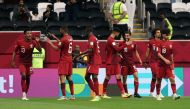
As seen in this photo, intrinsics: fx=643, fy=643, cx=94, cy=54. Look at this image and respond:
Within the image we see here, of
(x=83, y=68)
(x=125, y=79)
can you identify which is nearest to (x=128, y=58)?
(x=125, y=79)

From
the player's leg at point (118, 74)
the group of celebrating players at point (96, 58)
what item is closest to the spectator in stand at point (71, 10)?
the group of celebrating players at point (96, 58)

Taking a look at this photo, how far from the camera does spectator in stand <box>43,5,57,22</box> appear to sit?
26.0 m

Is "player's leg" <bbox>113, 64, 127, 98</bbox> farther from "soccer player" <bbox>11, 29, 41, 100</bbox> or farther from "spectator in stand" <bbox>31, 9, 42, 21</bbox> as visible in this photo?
"spectator in stand" <bbox>31, 9, 42, 21</bbox>

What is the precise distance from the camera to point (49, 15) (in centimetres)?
Answer: 2633

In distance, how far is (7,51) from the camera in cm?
2419

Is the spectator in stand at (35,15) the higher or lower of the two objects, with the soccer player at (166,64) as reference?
higher

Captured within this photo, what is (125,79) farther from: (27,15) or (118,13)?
(27,15)

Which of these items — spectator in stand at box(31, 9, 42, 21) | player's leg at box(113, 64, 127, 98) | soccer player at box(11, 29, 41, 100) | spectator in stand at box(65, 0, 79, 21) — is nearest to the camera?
soccer player at box(11, 29, 41, 100)

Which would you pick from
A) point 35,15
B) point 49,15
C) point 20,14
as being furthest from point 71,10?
point 20,14

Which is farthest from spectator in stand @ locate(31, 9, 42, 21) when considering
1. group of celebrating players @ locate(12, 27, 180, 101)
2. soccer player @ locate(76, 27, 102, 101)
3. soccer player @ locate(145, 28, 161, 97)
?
soccer player @ locate(76, 27, 102, 101)

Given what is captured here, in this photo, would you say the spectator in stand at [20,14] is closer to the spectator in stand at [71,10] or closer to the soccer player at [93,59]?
the spectator in stand at [71,10]

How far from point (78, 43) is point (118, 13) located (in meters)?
2.20

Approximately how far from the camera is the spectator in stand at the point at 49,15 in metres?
26.0

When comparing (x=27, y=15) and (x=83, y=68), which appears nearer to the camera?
(x=83, y=68)
